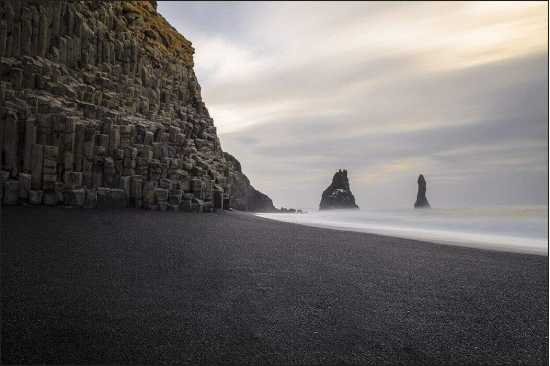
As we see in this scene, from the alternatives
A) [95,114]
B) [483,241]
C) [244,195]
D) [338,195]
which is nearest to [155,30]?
[95,114]

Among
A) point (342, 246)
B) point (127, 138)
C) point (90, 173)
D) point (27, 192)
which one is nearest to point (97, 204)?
point (90, 173)

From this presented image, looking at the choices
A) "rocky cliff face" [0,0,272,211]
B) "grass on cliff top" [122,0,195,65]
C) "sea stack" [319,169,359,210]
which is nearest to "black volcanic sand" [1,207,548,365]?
"rocky cliff face" [0,0,272,211]

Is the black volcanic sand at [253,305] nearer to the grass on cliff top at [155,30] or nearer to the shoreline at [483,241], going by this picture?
the shoreline at [483,241]

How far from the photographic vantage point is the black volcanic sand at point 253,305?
2082 millimetres

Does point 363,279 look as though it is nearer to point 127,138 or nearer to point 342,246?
point 342,246

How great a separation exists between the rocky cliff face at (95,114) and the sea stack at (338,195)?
42413mm

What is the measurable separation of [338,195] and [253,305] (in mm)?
52234

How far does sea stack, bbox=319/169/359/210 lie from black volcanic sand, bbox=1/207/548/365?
48613 mm

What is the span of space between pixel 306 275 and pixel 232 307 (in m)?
1.31

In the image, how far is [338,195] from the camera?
53.6 m

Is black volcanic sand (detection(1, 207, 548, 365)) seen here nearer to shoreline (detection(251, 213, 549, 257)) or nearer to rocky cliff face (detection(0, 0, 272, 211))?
shoreline (detection(251, 213, 549, 257))

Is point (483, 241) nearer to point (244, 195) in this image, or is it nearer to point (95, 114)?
point (95, 114)

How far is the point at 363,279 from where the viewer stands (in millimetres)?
3705

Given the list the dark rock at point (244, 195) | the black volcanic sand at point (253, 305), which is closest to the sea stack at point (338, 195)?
the dark rock at point (244, 195)
